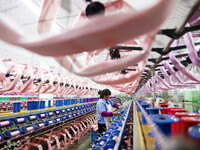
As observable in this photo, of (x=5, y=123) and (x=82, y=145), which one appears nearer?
(x=5, y=123)

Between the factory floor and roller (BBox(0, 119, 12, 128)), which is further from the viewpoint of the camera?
the factory floor

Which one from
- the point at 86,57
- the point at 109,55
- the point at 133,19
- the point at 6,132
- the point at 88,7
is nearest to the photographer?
the point at 133,19

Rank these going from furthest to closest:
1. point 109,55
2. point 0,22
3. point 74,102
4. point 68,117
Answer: point 74,102 → point 68,117 → point 109,55 → point 0,22

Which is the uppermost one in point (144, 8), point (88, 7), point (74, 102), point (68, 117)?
point (88, 7)

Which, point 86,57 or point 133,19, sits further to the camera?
point 86,57

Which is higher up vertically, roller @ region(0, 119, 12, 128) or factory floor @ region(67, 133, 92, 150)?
roller @ region(0, 119, 12, 128)

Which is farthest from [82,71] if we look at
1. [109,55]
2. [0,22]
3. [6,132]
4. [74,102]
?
[74,102]

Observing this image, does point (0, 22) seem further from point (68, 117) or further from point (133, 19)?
point (68, 117)

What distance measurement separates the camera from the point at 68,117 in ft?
18.6

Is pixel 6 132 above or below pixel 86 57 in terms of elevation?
below

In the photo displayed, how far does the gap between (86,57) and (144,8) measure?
699mm

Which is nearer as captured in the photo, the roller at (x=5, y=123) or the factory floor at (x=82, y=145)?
the roller at (x=5, y=123)

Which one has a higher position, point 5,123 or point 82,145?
point 5,123

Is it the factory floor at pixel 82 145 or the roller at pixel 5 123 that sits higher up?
the roller at pixel 5 123
